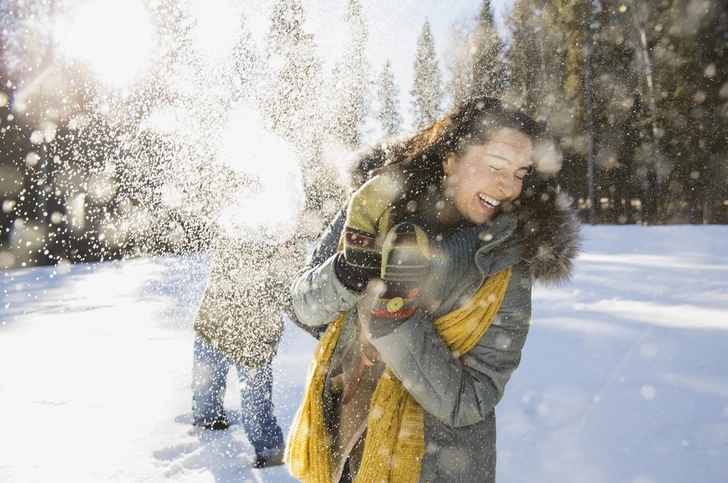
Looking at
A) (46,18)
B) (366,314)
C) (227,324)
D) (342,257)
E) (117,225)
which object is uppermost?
(46,18)

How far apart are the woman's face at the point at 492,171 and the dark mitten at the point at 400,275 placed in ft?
0.94

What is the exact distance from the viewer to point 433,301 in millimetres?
1299

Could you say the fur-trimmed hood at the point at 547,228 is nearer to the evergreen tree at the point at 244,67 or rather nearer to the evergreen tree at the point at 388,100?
the evergreen tree at the point at 244,67

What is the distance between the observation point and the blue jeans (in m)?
2.77

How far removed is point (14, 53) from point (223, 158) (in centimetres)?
1551

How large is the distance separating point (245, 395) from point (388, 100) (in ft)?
79.0

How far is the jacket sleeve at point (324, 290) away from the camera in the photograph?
1.27m

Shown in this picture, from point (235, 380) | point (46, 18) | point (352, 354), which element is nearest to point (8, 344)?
point (235, 380)

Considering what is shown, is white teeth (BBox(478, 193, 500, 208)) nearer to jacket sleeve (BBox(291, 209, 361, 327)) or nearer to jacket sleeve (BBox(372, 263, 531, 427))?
jacket sleeve (BBox(372, 263, 531, 427))

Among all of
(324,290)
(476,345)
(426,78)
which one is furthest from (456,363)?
(426,78)

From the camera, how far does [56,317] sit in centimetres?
605

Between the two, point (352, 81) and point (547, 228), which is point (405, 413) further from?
point (352, 81)

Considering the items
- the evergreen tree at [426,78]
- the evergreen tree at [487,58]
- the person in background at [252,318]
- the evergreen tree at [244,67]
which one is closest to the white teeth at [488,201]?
the person in background at [252,318]

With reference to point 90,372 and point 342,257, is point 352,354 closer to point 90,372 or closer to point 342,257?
point 342,257
